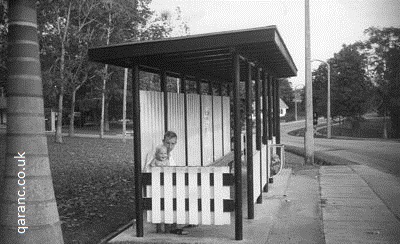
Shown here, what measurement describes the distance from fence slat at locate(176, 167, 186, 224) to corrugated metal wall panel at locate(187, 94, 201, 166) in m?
3.97

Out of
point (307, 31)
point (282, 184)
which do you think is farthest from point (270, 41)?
point (307, 31)

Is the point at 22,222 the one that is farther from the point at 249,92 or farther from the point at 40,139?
the point at 249,92

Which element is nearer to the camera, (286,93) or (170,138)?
(170,138)

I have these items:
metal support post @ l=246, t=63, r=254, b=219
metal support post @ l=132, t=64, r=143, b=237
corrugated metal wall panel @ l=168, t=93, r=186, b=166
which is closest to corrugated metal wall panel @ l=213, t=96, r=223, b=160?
corrugated metal wall panel @ l=168, t=93, r=186, b=166

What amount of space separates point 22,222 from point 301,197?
609 cm

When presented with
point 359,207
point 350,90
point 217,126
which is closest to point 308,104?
point 217,126

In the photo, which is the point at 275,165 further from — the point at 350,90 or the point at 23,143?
the point at 350,90

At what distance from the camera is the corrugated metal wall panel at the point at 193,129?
10.0 meters

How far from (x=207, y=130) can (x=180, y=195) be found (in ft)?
21.3

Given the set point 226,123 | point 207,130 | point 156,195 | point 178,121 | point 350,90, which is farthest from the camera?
point 350,90

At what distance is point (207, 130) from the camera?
12250mm

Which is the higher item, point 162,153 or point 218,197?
point 162,153

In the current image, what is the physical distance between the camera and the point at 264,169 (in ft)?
29.7

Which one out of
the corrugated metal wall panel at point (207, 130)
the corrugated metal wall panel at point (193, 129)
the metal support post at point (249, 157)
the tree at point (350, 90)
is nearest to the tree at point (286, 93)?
the tree at point (350, 90)
